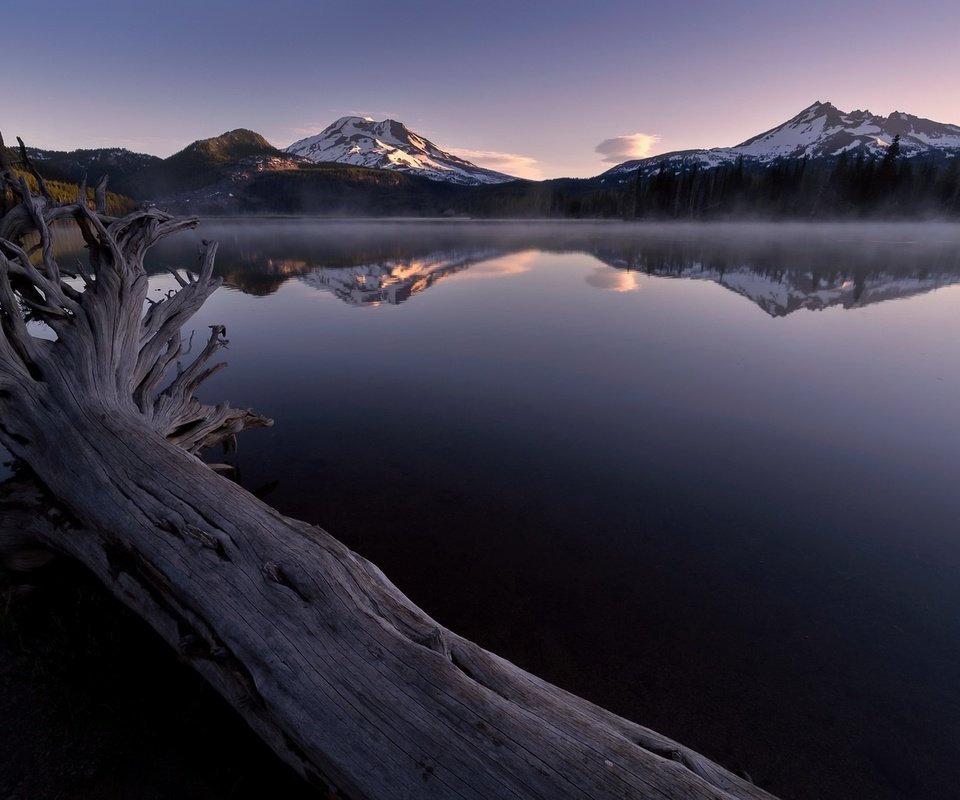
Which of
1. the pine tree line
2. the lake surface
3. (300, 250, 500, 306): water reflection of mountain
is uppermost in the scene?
the pine tree line

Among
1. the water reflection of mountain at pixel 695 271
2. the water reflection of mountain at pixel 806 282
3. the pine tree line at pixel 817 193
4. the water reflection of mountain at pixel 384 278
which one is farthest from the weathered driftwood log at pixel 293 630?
the pine tree line at pixel 817 193

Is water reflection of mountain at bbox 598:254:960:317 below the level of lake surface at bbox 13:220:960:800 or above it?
above

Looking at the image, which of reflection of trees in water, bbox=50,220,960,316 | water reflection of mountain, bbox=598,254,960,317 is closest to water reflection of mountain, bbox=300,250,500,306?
reflection of trees in water, bbox=50,220,960,316

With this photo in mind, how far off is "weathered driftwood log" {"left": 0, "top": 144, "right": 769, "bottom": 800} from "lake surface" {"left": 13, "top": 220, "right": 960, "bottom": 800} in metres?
1.77

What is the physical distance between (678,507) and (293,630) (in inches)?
198

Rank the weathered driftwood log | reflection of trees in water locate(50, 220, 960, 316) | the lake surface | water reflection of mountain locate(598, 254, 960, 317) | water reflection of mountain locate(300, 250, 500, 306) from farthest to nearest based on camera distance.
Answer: reflection of trees in water locate(50, 220, 960, 316) < water reflection of mountain locate(300, 250, 500, 306) < water reflection of mountain locate(598, 254, 960, 317) < the lake surface < the weathered driftwood log

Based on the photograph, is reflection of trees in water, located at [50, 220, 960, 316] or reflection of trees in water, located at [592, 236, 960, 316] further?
reflection of trees in water, located at [50, 220, 960, 316]

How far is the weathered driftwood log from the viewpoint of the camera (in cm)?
213

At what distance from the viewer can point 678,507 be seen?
20.4 ft

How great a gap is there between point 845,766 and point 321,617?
3.74 meters

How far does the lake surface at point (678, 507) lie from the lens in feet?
12.4

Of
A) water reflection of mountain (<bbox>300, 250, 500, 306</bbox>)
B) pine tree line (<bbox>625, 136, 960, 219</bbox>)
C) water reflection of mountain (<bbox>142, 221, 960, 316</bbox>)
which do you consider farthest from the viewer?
pine tree line (<bbox>625, 136, 960, 219</bbox>)

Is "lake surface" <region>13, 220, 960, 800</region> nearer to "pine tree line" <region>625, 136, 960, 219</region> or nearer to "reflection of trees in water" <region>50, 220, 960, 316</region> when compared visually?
"reflection of trees in water" <region>50, 220, 960, 316</region>

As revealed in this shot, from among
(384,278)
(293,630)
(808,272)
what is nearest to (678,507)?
(293,630)
